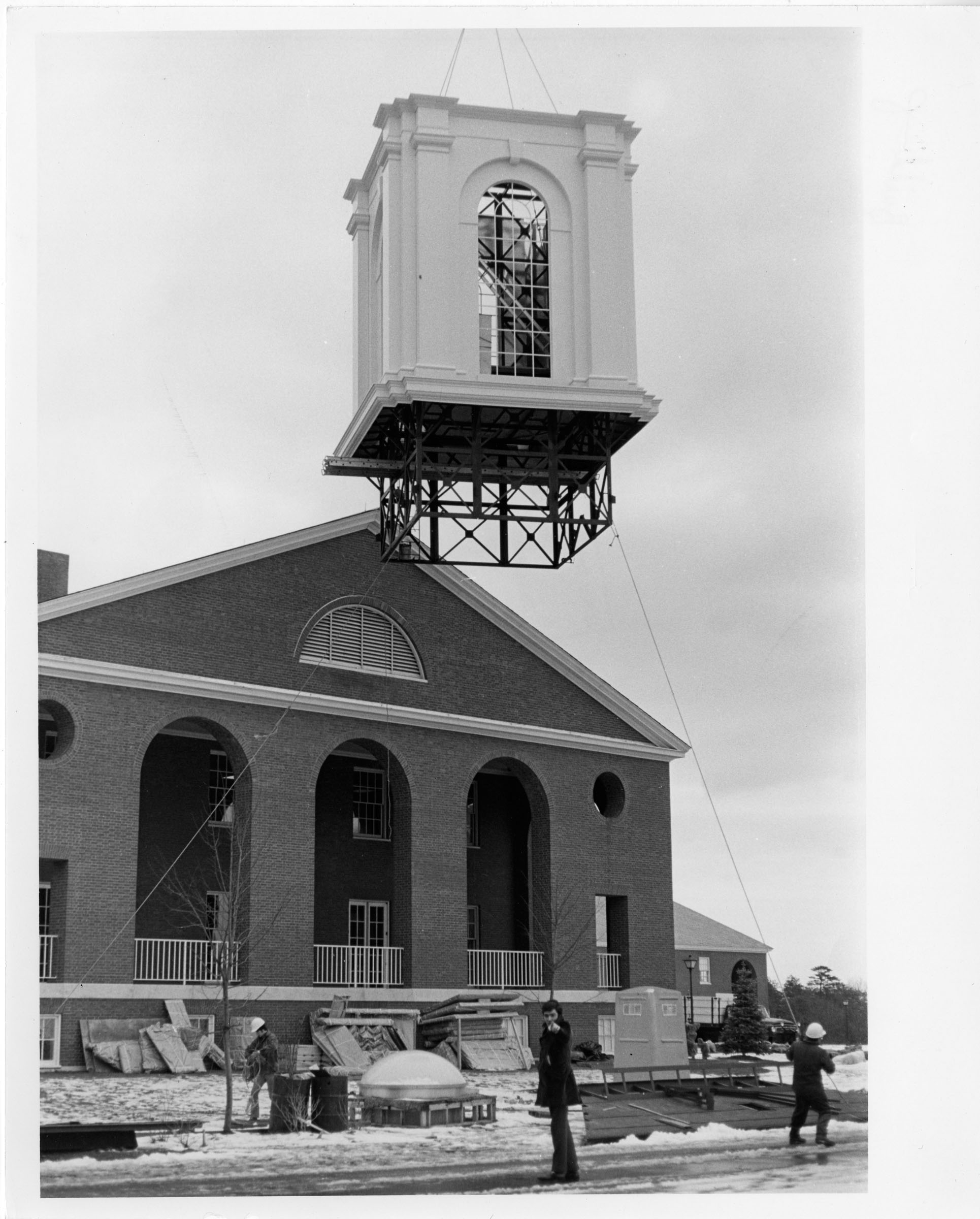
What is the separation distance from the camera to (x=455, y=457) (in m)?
24.0

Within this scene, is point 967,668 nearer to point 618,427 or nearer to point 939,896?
point 939,896

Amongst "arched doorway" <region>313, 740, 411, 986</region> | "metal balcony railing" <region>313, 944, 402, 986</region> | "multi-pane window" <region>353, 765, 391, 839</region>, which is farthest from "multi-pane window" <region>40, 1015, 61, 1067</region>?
"multi-pane window" <region>353, 765, 391, 839</region>

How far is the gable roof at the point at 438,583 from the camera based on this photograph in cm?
2720

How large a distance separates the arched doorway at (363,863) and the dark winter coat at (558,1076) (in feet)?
50.3

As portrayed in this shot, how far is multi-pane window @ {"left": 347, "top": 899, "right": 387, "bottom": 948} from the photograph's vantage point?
32.5 m

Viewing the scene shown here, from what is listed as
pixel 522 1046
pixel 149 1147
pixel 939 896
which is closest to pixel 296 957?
pixel 522 1046

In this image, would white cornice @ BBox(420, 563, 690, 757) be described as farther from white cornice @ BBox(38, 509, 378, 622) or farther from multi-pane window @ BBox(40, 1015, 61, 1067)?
multi-pane window @ BBox(40, 1015, 61, 1067)

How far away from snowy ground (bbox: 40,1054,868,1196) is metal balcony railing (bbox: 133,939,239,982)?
Result: 20.6 feet

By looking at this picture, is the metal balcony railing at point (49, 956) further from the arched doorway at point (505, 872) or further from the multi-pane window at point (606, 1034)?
the multi-pane window at point (606, 1034)

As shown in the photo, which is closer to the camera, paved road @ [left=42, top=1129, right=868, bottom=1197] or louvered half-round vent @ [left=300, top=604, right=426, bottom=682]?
paved road @ [left=42, top=1129, right=868, bottom=1197]

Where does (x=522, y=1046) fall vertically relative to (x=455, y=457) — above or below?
below

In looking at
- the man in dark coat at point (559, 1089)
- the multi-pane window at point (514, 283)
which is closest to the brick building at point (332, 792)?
the multi-pane window at point (514, 283)

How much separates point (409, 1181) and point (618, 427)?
11.7 m

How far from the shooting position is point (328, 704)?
29656mm
